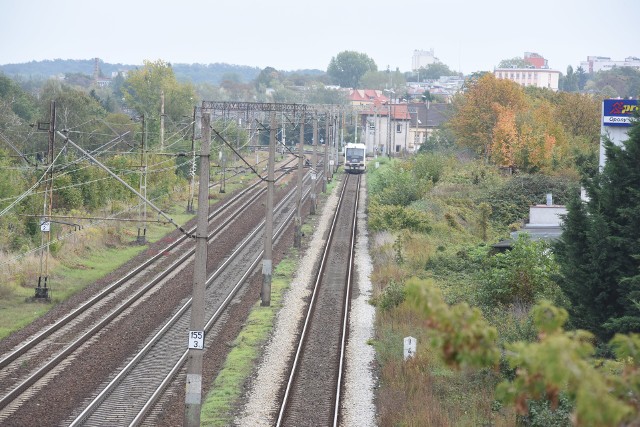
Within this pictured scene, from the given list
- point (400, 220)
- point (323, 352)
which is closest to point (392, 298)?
point (323, 352)

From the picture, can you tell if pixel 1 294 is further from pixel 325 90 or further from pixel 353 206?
pixel 325 90

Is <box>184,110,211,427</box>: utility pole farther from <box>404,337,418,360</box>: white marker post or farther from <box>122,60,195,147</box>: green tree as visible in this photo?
<box>122,60,195,147</box>: green tree

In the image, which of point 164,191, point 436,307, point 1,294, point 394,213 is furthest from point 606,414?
Answer: point 164,191

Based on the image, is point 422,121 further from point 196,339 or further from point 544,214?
point 196,339

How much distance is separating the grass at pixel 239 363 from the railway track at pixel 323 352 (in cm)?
101

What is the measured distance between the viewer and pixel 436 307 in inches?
260

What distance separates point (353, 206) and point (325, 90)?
11573 centimetres

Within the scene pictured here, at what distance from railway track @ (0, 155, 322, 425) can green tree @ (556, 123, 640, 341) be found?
11.1 metres

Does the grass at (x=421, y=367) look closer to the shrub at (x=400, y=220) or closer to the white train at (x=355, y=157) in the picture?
the shrub at (x=400, y=220)

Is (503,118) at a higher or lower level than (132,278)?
higher

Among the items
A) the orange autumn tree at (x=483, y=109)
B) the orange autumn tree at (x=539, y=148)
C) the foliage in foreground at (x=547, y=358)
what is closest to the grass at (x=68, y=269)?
the foliage in foreground at (x=547, y=358)

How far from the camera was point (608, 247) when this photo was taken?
1870cm

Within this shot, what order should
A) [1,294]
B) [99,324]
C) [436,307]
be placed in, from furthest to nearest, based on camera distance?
[1,294] → [99,324] → [436,307]

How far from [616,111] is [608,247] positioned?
16.7m
